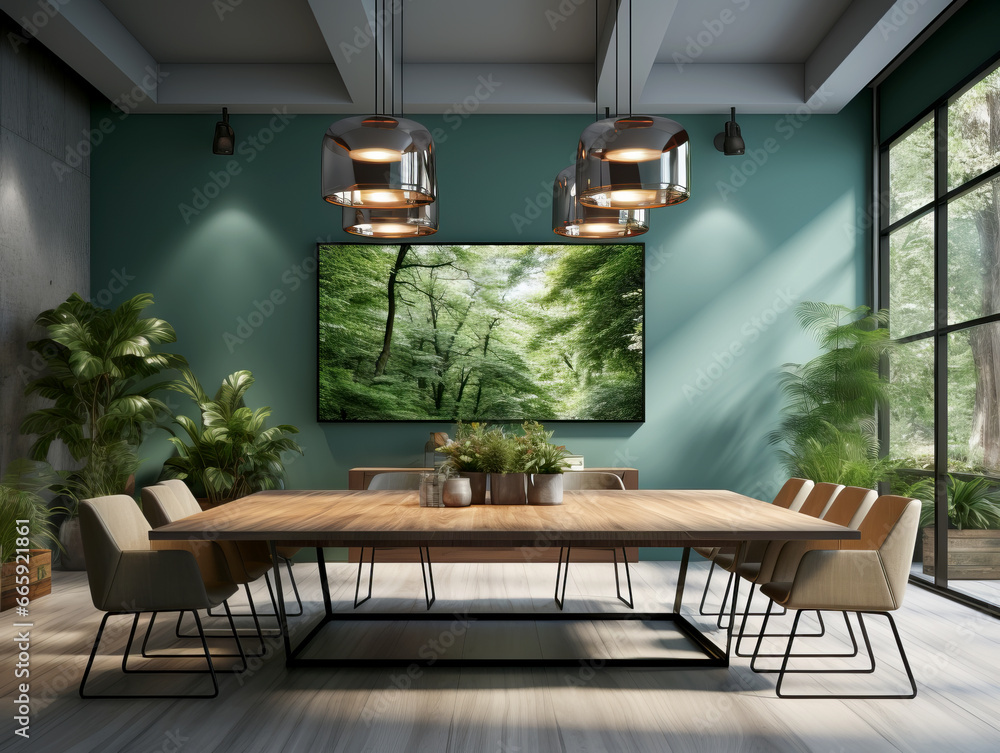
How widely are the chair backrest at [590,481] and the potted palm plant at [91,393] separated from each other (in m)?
3.18

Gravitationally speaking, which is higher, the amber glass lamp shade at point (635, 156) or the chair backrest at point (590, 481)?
the amber glass lamp shade at point (635, 156)

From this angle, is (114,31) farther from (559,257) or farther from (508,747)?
(508,747)

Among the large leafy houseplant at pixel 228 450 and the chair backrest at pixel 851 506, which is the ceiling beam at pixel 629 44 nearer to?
the chair backrest at pixel 851 506

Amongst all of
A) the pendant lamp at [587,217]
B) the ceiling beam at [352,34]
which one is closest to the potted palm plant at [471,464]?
the pendant lamp at [587,217]

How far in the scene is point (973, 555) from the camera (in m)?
5.14

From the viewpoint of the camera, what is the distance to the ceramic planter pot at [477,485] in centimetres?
369

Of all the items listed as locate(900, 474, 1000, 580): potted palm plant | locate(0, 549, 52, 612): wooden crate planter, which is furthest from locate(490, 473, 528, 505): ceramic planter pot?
locate(900, 474, 1000, 580): potted palm plant

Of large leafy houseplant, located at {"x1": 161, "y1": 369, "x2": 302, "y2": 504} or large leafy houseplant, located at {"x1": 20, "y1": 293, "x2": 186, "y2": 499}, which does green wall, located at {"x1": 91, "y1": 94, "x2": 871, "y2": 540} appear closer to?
large leafy houseplant, located at {"x1": 161, "y1": 369, "x2": 302, "y2": 504}

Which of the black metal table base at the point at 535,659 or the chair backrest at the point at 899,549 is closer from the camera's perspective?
the chair backrest at the point at 899,549

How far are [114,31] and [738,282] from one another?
525 cm

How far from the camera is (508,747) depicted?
8.81 feet

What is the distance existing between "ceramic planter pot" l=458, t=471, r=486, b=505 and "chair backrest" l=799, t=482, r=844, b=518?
5.53 feet

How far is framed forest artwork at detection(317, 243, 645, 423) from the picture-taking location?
6.39m

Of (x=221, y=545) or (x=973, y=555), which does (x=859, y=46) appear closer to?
(x=973, y=555)
